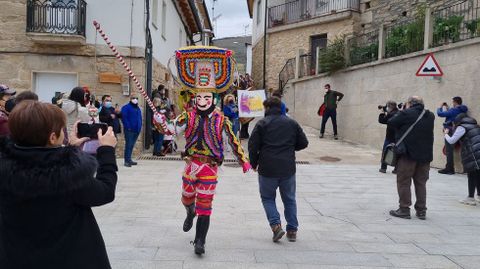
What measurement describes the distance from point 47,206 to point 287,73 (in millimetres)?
21763

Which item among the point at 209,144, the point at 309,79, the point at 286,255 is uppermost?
the point at 309,79

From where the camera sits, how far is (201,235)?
16.1ft

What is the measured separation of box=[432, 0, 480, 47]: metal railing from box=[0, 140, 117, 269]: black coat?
11006mm

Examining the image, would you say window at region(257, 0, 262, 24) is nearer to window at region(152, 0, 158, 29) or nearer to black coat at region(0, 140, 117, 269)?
window at region(152, 0, 158, 29)

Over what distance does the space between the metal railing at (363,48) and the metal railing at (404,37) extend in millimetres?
710

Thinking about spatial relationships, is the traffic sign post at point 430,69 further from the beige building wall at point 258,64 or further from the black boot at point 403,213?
the beige building wall at point 258,64

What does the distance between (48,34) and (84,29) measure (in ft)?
2.89

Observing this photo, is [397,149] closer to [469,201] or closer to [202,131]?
[469,201]

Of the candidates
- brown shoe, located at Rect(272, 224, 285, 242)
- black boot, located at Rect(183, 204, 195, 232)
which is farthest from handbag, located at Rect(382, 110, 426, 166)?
black boot, located at Rect(183, 204, 195, 232)

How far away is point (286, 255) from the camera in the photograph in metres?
5.04

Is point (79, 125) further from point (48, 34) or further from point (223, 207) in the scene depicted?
point (48, 34)

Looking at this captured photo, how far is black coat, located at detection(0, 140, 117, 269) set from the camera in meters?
2.22

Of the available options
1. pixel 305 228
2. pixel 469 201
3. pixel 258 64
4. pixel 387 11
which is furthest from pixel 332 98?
pixel 258 64

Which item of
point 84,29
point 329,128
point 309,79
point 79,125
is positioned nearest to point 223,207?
point 79,125
